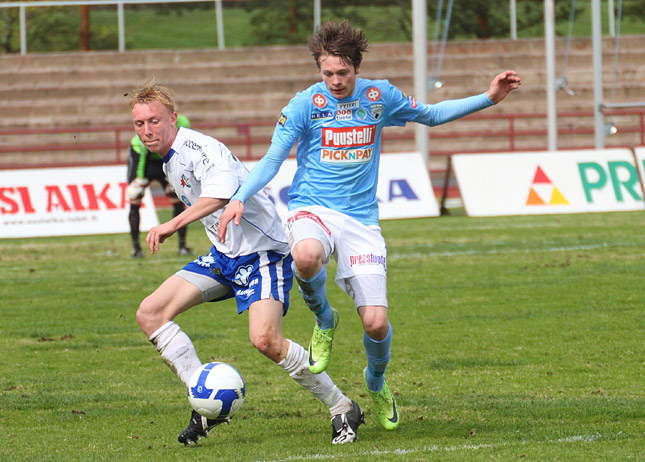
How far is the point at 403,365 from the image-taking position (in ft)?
22.5

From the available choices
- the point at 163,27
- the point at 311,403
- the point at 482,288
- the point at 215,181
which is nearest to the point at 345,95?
the point at 215,181

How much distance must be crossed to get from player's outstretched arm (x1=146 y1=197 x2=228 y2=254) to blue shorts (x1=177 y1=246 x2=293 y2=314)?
0.36 m

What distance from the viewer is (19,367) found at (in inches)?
279

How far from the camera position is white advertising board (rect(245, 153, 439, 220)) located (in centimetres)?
1644

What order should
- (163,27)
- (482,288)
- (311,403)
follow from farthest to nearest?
(163,27), (482,288), (311,403)

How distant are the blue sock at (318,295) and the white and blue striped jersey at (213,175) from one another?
225 mm

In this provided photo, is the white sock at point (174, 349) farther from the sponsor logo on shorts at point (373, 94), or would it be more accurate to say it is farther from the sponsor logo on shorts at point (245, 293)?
the sponsor logo on shorts at point (373, 94)

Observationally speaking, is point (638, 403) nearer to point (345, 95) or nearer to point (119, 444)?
point (345, 95)

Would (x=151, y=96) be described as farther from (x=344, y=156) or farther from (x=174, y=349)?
(x=174, y=349)

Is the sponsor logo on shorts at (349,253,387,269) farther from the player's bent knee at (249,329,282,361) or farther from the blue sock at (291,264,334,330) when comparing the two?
the player's bent knee at (249,329,282,361)

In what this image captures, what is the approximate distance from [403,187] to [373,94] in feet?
37.2

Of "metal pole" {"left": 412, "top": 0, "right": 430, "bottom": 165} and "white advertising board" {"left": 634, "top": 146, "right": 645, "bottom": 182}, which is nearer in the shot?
"white advertising board" {"left": 634, "top": 146, "right": 645, "bottom": 182}

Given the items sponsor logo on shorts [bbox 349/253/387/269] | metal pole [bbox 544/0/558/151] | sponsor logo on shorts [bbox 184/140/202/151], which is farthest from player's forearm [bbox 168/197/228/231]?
metal pole [bbox 544/0/558/151]

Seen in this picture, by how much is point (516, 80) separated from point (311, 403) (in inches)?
83.3
